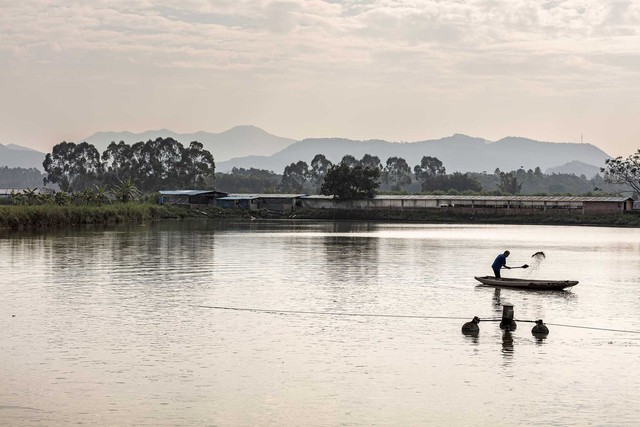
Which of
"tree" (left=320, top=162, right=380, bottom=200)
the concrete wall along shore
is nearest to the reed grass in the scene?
the concrete wall along shore

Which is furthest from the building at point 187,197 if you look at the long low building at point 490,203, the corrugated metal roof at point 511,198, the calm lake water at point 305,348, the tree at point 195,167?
the calm lake water at point 305,348

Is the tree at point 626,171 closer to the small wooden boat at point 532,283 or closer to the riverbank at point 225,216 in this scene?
the riverbank at point 225,216

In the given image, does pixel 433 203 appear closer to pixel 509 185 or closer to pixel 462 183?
pixel 509 185

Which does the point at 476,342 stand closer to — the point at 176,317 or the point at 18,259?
the point at 176,317

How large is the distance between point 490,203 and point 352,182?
20337 millimetres

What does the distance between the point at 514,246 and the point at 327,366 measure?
1895 inches

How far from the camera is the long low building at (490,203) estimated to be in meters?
122

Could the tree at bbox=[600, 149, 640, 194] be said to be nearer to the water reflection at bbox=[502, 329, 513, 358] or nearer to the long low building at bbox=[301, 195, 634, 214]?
the long low building at bbox=[301, 195, 634, 214]

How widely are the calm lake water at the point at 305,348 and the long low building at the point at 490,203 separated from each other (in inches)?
3213

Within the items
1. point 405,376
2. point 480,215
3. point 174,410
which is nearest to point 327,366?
point 405,376

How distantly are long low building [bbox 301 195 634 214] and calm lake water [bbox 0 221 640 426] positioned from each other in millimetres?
81622

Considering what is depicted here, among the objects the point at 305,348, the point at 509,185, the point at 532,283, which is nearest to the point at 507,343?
the point at 305,348

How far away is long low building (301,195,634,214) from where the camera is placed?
399ft

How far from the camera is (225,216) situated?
132625mm
